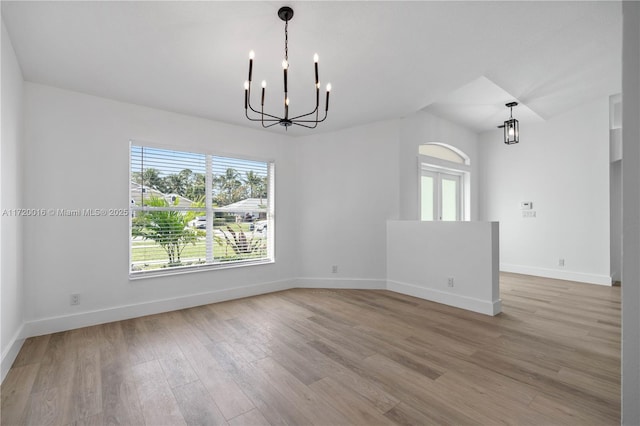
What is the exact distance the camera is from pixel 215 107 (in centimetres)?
375

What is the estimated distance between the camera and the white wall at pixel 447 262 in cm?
362

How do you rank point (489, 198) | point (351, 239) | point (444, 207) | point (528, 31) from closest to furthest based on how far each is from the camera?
point (528, 31), point (351, 239), point (444, 207), point (489, 198)

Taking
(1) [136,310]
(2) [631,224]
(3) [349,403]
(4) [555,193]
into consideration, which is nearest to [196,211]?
(1) [136,310]

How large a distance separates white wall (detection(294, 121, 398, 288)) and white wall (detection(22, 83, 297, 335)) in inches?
68.7

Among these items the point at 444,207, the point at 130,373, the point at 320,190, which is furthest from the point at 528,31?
the point at 130,373

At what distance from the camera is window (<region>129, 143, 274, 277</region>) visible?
371cm

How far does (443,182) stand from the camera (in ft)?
19.4

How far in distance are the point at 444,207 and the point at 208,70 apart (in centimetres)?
488

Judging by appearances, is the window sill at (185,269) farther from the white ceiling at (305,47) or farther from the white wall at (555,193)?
the white wall at (555,193)

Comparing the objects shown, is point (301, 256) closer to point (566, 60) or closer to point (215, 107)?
point (215, 107)

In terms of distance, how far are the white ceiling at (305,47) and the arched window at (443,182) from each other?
5.43 ft

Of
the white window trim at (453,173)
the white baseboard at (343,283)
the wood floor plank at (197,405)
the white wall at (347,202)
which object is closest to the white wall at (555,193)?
the white window trim at (453,173)

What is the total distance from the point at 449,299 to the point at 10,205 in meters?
4.77

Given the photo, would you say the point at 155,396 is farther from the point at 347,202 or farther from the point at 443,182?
the point at 443,182
